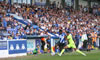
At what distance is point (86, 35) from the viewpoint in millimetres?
26547

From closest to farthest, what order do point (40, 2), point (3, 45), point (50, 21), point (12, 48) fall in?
point (3, 45) → point (12, 48) → point (50, 21) → point (40, 2)

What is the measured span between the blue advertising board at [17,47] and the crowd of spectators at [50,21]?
1.32 metres

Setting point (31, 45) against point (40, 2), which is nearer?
point (31, 45)

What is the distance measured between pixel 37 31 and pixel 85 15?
15.0 meters

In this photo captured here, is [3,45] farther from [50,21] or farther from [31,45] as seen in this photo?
[50,21]

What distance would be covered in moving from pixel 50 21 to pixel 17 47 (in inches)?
406

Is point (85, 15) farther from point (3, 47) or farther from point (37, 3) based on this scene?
point (3, 47)

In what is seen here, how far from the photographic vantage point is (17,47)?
20234mm

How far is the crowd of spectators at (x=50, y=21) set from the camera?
2459 centimetres

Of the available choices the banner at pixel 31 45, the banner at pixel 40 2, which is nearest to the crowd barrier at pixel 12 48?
the banner at pixel 31 45

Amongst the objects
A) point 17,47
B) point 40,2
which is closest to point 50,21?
point 40,2

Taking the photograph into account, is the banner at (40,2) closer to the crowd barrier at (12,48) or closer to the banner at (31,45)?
the banner at (31,45)

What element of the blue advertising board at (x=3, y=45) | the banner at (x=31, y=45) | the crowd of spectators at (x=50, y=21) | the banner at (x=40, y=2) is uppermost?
the banner at (x=40, y=2)

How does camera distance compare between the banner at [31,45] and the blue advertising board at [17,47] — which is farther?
the banner at [31,45]
